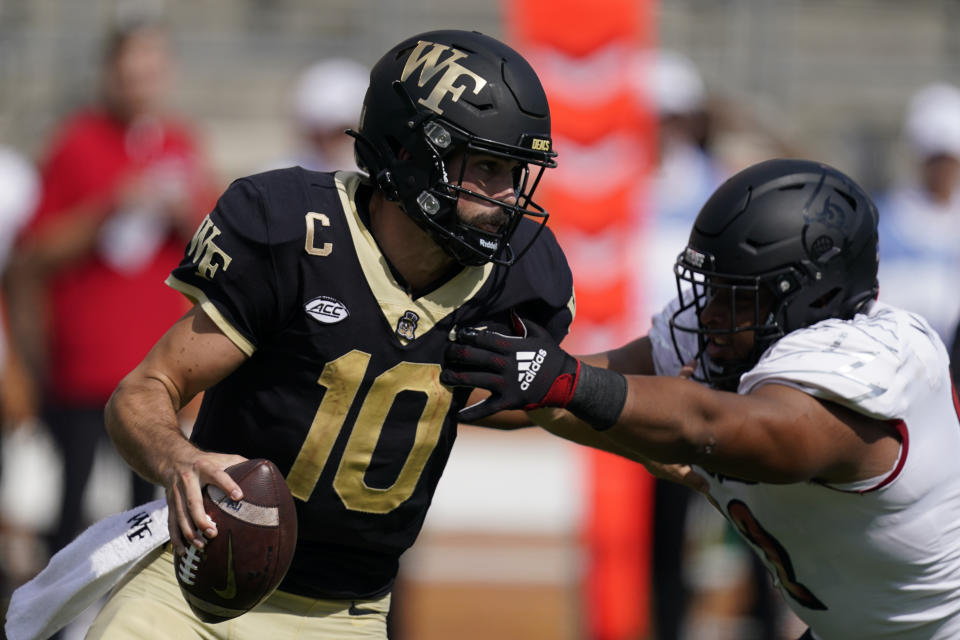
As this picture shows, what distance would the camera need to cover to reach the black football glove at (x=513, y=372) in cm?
250

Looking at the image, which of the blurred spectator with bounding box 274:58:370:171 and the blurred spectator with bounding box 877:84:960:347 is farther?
the blurred spectator with bounding box 877:84:960:347

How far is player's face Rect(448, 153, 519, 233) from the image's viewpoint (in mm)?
2840

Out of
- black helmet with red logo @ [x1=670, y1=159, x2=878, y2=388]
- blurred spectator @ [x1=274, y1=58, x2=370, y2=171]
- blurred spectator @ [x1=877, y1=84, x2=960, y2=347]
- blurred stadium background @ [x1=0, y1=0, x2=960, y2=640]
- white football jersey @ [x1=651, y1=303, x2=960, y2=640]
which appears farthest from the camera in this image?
blurred stadium background @ [x1=0, y1=0, x2=960, y2=640]

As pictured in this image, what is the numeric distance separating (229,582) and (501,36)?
9.98m

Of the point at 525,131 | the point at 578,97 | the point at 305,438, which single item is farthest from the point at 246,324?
the point at 578,97

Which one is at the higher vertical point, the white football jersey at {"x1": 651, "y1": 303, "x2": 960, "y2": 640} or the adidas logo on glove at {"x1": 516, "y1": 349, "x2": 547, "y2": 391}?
the adidas logo on glove at {"x1": 516, "y1": 349, "x2": 547, "y2": 391}

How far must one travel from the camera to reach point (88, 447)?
5.47m

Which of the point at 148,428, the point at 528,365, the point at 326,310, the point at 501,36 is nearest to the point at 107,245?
the point at 326,310

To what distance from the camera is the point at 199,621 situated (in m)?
2.80

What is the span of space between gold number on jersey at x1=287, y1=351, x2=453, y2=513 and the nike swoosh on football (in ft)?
1.28

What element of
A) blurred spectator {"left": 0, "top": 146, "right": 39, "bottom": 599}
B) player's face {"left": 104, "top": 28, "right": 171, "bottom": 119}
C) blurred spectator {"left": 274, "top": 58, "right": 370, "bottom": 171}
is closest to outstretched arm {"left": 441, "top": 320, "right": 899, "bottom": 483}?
blurred spectator {"left": 274, "top": 58, "right": 370, "bottom": 171}

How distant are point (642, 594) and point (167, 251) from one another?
2.63 metres

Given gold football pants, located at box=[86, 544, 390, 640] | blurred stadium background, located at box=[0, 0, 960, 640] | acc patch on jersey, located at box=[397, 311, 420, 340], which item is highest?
acc patch on jersey, located at box=[397, 311, 420, 340]

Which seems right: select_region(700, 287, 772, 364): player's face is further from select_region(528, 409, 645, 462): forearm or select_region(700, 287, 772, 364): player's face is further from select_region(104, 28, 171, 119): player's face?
select_region(104, 28, 171, 119): player's face
